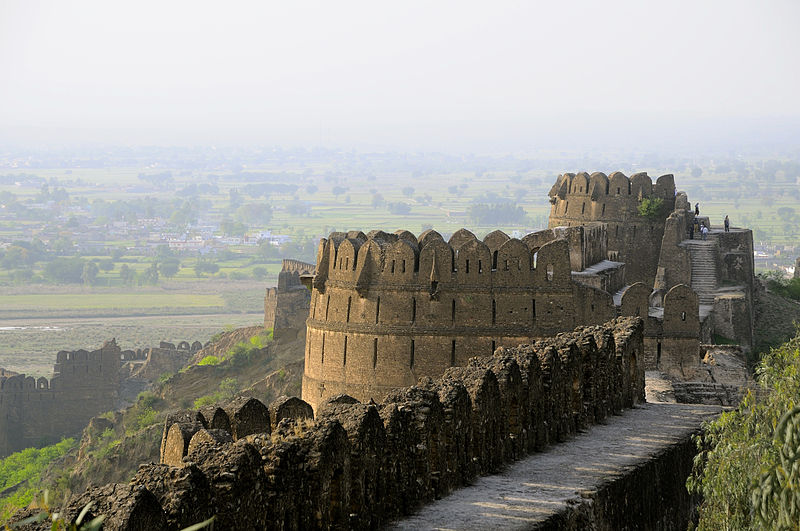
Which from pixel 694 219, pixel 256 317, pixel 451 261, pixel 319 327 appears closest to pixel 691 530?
pixel 451 261

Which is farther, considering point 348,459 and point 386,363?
point 386,363

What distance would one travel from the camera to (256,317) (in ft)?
455

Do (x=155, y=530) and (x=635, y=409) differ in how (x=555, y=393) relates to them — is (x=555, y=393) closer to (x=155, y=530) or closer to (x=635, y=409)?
(x=635, y=409)

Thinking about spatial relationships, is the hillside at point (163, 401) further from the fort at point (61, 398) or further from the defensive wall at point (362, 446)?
the defensive wall at point (362, 446)

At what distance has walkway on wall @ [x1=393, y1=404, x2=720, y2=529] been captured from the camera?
16.2 metres

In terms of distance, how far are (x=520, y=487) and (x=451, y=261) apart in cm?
1642

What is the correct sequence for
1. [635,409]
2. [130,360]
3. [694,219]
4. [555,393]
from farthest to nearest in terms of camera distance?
[130,360], [694,219], [635,409], [555,393]

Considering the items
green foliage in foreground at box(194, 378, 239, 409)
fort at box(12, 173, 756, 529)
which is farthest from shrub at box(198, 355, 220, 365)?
fort at box(12, 173, 756, 529)

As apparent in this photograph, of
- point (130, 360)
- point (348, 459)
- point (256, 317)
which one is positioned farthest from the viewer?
point (256, 317)

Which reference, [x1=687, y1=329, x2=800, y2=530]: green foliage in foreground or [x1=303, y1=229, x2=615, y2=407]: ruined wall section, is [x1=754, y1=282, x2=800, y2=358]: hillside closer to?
[x1=303, y1=229, x2=615, y2=407]: ruined wall section

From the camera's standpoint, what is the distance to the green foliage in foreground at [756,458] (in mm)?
13344

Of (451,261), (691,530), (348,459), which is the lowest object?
(691,530)

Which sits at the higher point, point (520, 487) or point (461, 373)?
point (461, 373)

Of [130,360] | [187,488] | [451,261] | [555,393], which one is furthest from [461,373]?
[130,360]
